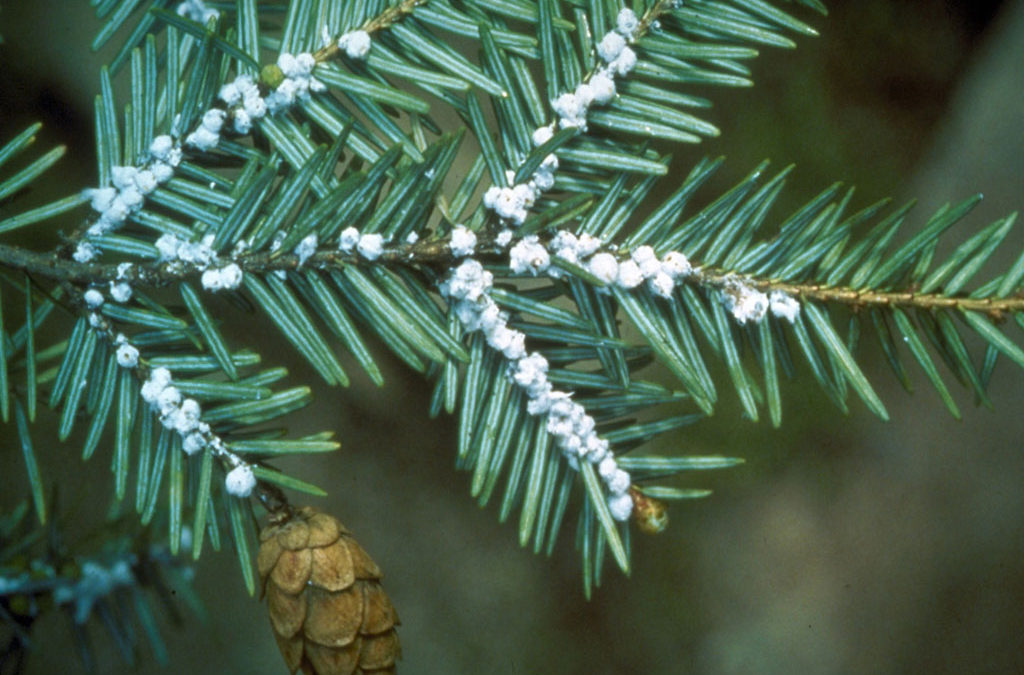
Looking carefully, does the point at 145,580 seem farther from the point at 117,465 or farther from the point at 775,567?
the point at 775,567

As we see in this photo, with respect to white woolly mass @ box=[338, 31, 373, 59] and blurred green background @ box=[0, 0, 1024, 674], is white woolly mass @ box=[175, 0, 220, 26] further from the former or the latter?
blurred green background @ box=[0, 0, 1024, 674]

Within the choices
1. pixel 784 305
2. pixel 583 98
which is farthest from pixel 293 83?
pixel 784 305

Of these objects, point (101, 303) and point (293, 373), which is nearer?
point (101, 303)

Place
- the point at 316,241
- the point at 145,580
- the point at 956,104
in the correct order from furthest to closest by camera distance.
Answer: the point at 956,104 < the point at 145,580 < the point at 316,241

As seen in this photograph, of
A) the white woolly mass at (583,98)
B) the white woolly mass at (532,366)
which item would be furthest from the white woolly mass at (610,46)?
the white woolly mass at (532,366)

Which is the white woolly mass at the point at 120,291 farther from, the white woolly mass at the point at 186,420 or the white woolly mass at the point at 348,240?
the white woolly mass at the point at 348,240

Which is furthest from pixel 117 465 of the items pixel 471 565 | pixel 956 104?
pixel 956 104
